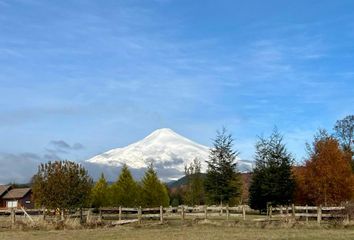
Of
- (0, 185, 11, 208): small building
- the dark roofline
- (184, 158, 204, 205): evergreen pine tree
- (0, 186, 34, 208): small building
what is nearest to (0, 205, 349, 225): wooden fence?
(184, 158, 204, 205): evergreen pine tree

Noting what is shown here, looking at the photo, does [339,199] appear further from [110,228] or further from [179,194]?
[179,194]

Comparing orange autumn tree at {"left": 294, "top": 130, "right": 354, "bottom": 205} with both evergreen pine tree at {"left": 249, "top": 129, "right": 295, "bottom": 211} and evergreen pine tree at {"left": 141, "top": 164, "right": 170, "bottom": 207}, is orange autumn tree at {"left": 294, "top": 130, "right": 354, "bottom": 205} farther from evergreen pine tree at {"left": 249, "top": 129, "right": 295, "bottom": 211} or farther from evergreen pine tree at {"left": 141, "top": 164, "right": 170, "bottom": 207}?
evergreen pine tree at {"left": 141, "top": 164, "right": 170, "bottom": 207}

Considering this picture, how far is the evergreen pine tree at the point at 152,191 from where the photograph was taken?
2080 inches

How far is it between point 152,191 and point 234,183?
928cm

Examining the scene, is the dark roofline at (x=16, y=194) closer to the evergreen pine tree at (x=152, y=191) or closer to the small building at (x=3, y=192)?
the small building at (x=3, y=192)

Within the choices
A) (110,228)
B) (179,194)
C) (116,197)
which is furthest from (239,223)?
(179,194)

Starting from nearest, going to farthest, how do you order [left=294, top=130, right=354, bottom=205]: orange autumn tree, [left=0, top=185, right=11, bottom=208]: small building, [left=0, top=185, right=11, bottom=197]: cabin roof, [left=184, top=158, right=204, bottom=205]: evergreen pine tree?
[left=294, top=130, right=354, bottom=205]: orange autumn tree → [left=184, top=158, right=204, bottom=205]: evergreen pine tree → [left=0, top=185, right=11, bottom=208]: small building → [left=0, top=185, right=11, bottom=197]: cabin roof

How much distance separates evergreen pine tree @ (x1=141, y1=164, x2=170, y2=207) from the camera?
5284 cm

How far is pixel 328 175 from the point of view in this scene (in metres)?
43.3

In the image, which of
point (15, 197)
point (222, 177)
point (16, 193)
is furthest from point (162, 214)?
point (16, 193)

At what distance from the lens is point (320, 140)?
45531mm

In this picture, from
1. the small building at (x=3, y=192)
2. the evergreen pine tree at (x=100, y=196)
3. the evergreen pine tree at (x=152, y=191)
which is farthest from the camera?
the small building at (x=3, y=192)

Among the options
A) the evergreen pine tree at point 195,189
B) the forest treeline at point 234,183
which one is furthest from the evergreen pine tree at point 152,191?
the evergreen pine tree at point 195,189

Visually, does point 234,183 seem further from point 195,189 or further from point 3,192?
point 3,192
